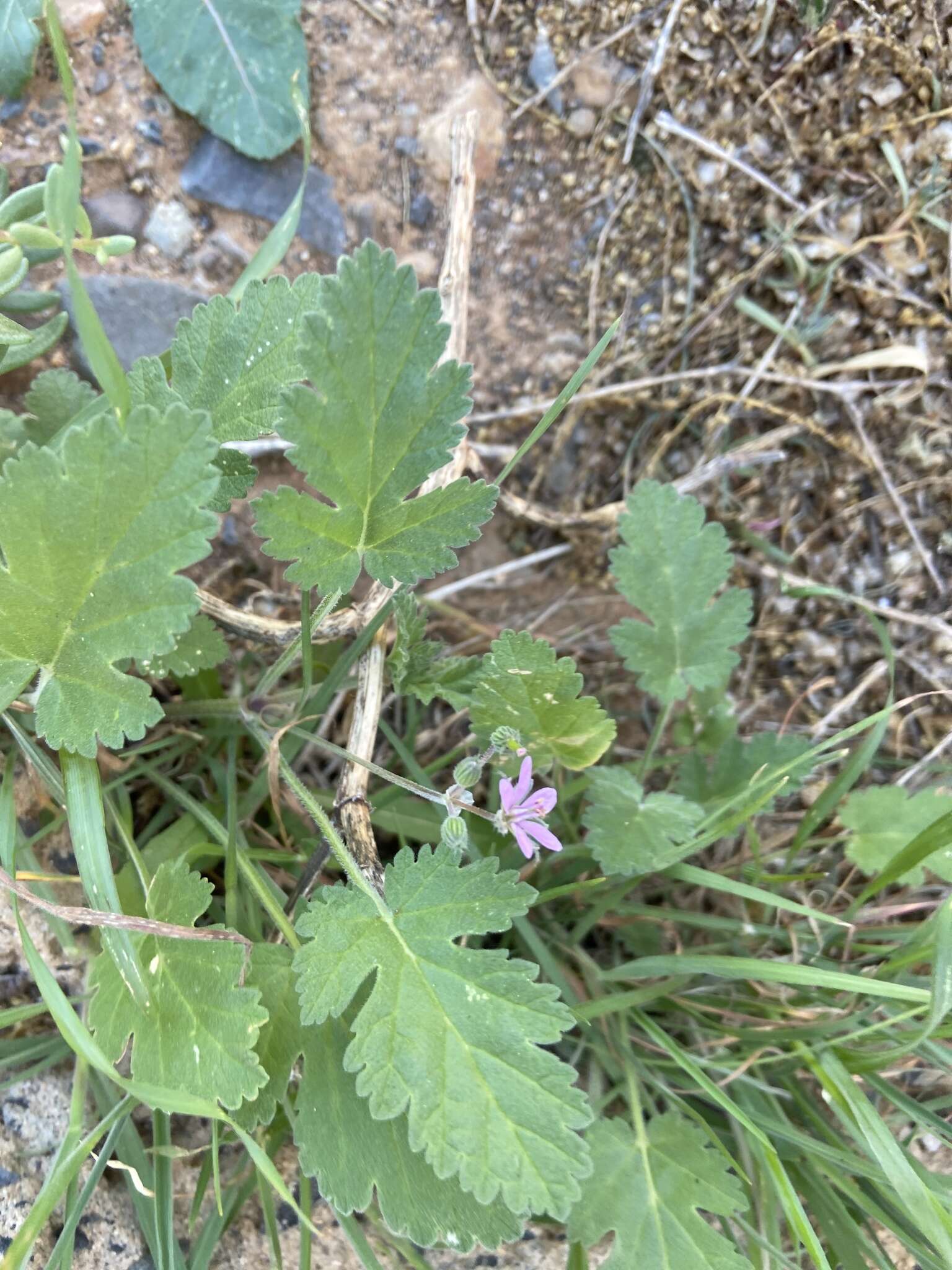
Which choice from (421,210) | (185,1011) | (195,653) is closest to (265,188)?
(421,210)

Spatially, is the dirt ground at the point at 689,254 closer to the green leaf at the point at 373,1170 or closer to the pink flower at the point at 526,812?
the pink flower at the point at 526,812

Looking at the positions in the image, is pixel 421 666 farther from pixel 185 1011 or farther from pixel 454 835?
pixel 185 1011

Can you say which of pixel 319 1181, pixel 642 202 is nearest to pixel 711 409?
pixel 642 202

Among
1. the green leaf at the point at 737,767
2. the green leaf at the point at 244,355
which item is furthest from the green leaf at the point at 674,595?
the green leaf at the point at 244,355

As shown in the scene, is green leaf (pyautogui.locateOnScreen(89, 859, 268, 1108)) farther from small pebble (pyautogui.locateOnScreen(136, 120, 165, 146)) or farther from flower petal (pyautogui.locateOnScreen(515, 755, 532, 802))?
small pebble (pyautogui.locateOnScreen(136, 120, 165, 146))

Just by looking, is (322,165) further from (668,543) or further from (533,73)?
(668,543)
